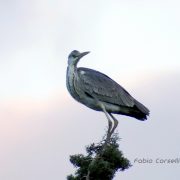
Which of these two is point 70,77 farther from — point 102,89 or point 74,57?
point 102,89

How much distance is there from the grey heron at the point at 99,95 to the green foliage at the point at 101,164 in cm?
170

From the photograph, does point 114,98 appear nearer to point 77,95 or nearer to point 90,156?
point 77,95

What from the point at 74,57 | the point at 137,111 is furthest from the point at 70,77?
the point at 137,111

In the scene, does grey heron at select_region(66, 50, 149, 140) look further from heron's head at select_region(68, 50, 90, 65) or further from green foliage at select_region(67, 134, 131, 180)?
green foliage at select_region(67, 134, 131, 180)

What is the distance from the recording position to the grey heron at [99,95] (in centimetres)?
1627

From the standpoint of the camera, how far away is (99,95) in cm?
1650

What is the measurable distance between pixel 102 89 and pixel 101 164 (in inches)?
116

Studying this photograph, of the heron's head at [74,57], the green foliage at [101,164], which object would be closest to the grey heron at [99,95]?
the heron's head at [74,57]

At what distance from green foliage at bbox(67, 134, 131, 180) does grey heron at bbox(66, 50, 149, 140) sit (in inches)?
66.8

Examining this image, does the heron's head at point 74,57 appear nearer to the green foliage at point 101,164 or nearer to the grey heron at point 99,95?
the grey heron at point 99,95

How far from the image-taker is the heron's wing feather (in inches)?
647

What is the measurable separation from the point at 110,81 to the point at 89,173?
3553 millimetres

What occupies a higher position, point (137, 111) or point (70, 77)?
point (70, 77)

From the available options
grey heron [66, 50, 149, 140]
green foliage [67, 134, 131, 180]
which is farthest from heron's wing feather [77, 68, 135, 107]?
green foliage [67, 134, 131, 180]
